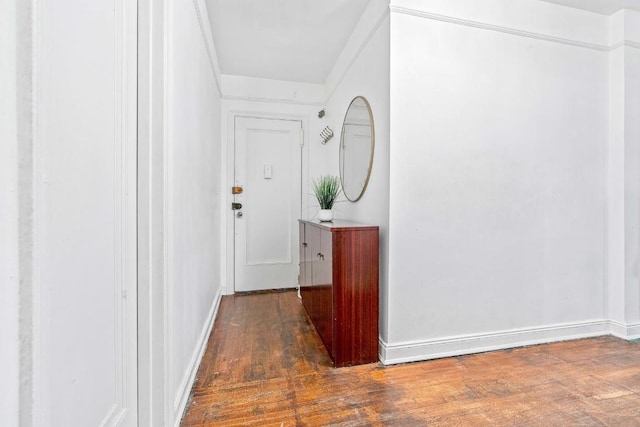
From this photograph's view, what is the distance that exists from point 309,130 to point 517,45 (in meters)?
2.09

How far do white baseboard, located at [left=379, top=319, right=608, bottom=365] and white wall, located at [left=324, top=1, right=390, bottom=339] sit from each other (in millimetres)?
136

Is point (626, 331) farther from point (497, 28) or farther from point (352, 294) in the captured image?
point (497, 28)

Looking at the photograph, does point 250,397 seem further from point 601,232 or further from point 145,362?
point 601,232

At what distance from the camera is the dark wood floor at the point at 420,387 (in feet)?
4.26

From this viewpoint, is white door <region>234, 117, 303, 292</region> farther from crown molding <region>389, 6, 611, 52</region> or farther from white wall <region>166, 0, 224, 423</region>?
Result: crown molding <region>389, 6, 611, 52</region>

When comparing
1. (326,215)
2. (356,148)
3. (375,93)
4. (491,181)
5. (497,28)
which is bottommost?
(326,215)

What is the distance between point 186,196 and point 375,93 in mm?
1428
